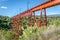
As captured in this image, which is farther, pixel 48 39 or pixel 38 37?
pixel 38 37

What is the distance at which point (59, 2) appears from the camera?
1491 centimetres

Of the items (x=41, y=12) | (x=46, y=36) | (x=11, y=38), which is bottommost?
(x=11, y=38)

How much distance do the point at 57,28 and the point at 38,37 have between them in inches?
51.8

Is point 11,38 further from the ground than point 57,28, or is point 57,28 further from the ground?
point 57,28

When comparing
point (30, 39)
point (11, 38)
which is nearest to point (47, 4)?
point (30, 39)

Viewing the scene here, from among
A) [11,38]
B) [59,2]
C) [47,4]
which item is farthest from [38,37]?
[11,38]

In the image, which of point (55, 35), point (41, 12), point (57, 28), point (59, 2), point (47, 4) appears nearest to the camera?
point (55, 35)

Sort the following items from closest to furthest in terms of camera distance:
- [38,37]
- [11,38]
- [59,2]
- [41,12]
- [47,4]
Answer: [38,37] < [59,2] < [47,4] < [41,12] < [11,38]

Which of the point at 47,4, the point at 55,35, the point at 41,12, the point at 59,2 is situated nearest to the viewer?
the point at 55,35

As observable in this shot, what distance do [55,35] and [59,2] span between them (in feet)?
15.0

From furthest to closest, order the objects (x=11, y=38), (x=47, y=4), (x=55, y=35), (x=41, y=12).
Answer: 1. (x=11, y=38)
2. (x=41, y=12)
3. (x=47, y=4)
4. (x=55, y=35)

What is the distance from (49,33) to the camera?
445 inches

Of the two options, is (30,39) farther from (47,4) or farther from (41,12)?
(41,12)

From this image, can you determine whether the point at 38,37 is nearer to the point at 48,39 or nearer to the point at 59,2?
the point at 48,39
